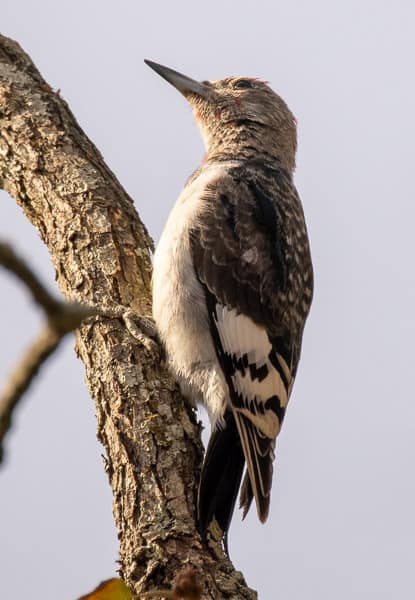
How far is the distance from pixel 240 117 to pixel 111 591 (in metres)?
4.13

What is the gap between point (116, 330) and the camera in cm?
466

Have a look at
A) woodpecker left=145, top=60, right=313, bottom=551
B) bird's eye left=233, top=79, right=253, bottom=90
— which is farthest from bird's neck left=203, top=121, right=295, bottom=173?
bird's eye left=233, top=79, right=253, bottom=90

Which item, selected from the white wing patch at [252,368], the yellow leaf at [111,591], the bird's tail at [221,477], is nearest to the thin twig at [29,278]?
the yellow leaf at [111,591]

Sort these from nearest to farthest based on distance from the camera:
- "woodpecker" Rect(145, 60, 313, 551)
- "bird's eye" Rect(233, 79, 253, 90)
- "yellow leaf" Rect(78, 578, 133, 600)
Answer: "yellow leaf" Rect(78, 578, 133, 600) → "woodpecker" Rect(145, 60, 313, 551) → "bird's eye" Rect(233, 79, 253, 90)

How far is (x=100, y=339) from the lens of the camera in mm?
4660

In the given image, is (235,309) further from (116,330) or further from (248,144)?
(248,144)

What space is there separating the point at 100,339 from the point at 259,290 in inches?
34.7

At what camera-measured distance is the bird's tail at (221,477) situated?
402 centimetres

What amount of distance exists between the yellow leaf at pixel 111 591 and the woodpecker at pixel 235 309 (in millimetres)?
1114

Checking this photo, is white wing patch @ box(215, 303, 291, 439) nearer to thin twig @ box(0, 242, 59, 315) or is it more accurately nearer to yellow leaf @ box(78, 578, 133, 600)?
yellow leaf @ box(78, 578, 133, 600)

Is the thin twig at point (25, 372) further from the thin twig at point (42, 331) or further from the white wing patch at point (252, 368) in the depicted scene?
the white wing patch at point (252, 368)

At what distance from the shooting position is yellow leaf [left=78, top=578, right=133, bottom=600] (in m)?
2.82

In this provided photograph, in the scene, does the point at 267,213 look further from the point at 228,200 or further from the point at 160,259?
the point at 160,259

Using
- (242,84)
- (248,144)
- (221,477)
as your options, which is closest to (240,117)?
(248,144)
